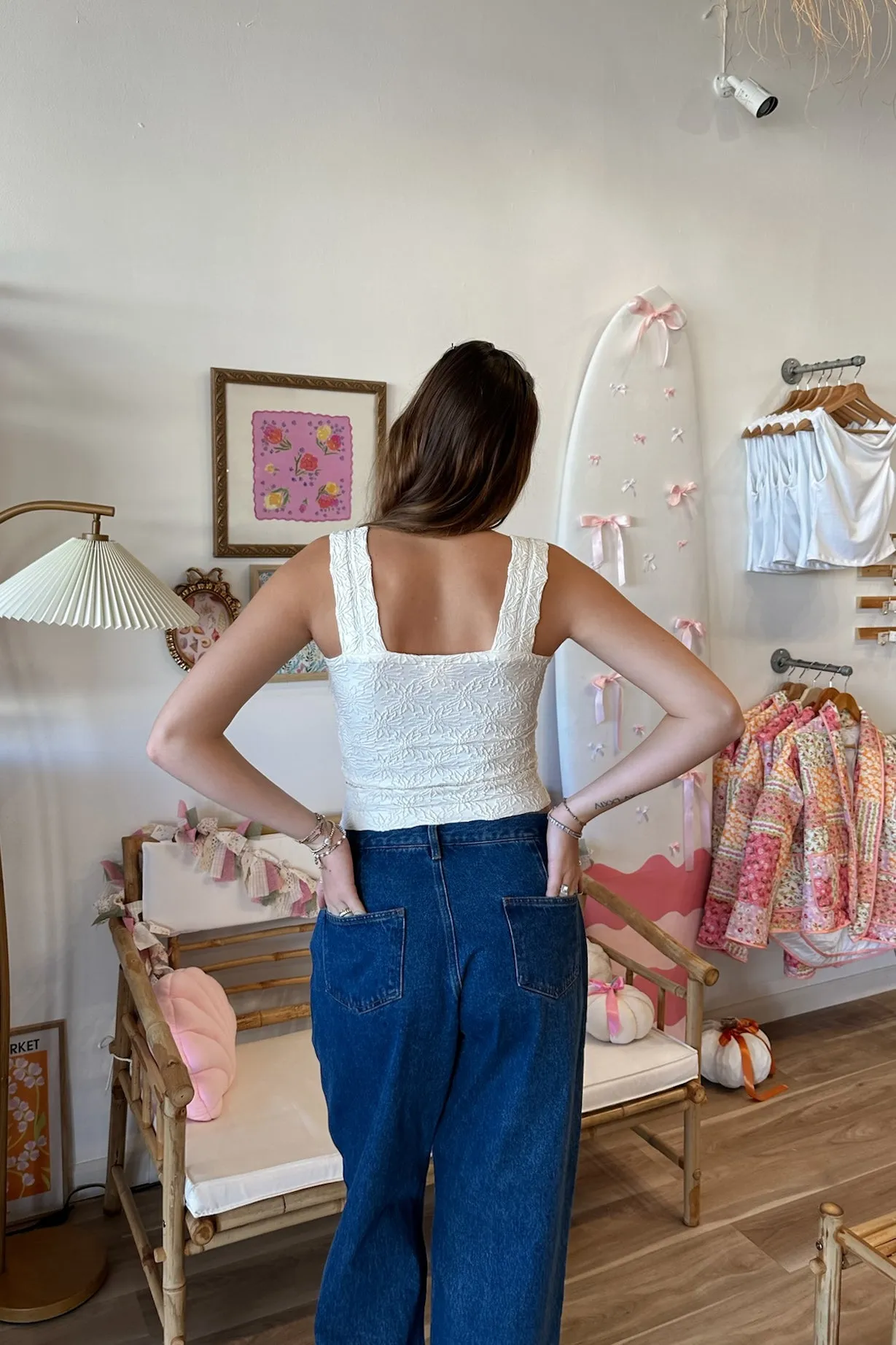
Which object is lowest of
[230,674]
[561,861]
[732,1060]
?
[732,1060]

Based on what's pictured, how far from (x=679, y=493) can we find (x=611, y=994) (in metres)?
1.34

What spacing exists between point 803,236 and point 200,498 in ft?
6.53

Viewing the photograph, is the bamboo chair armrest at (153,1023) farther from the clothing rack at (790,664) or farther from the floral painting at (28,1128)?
the clothing rack at (790,664)

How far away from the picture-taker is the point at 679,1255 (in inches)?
85.1

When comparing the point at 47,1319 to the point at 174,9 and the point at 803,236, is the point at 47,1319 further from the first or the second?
the point at 803,236

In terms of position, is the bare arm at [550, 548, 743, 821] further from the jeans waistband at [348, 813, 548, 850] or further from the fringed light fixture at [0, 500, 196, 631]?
the fringed light fixture at [0, 500, 196, 631]

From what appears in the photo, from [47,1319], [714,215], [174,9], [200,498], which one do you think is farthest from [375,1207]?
[714,215]

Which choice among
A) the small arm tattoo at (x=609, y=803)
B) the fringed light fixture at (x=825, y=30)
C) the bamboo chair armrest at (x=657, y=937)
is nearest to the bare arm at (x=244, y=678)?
the small arm tattoo at (x=609, y=803)

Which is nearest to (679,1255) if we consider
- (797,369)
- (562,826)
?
(562,826)

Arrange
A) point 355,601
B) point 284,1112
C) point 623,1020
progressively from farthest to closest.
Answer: point 623,1020
point 284,1112
point 355,601

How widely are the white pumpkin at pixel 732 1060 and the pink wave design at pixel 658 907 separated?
0.34 feet

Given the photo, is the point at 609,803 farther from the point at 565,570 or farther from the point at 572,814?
the point at 565,570

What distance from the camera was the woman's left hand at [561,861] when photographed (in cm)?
132

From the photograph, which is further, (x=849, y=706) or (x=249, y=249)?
(x=849, y=706)
